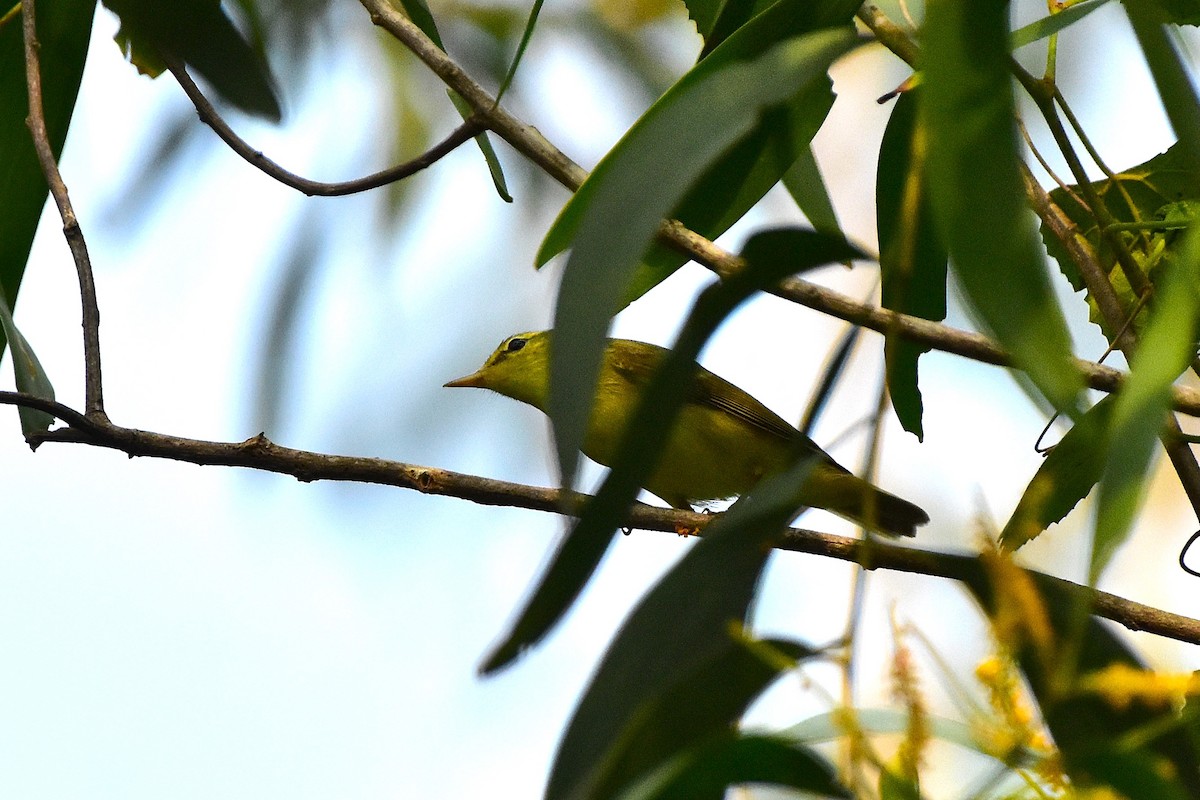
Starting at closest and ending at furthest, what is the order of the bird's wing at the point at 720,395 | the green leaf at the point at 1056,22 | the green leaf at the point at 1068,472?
the green leaf at the point at 1056,22 < the green leaf at the point at 1068,472 < the bird's wing at the point at 720,395

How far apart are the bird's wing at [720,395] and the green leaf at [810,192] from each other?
1.61 meters

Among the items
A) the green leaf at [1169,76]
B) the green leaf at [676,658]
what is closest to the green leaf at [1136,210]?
the green leaf at [1169,76]

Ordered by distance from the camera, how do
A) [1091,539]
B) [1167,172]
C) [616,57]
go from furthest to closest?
[616,57] → [1167,172] → [1091,539]

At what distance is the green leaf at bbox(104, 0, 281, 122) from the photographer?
1819 millimetres

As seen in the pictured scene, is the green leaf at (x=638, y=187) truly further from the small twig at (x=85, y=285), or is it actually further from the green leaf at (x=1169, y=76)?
the small twig at (x=85, y=285)

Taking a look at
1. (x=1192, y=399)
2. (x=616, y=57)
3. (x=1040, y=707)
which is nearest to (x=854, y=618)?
(x=1040, y=707)

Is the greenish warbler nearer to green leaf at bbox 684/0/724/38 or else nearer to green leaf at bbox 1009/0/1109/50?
green leaf at bbox 684/0/724/38

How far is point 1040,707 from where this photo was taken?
3.22ft

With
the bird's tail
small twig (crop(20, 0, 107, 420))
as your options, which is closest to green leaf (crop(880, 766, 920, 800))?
small twig (crop(20, 0, 107, 420))

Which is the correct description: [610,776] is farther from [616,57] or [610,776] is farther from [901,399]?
[616,57]

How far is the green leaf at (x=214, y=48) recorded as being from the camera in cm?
182

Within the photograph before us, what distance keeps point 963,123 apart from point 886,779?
0.48 metres

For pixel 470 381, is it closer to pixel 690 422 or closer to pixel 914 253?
pixel 690 422

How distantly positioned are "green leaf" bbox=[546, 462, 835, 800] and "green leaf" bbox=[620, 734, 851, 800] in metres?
0.03
